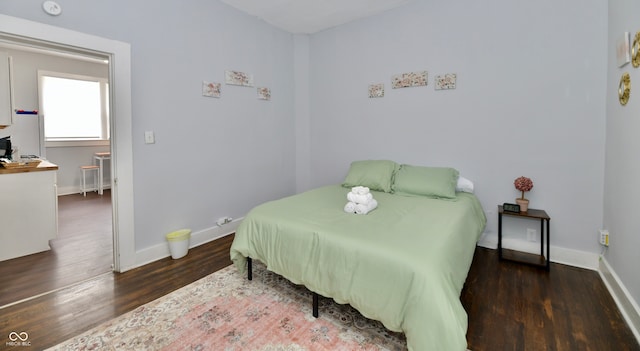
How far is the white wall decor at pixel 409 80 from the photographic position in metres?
3.29

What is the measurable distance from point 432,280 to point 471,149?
214 centimetres

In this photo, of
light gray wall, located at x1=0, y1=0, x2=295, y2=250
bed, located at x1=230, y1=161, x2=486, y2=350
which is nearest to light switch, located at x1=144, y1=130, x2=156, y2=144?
light gray wall, located at x1=0, y1=0, x2=295, y2=250

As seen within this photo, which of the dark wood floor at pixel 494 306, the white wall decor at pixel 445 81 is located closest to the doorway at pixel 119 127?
the dark wood floor at pixel 494 306

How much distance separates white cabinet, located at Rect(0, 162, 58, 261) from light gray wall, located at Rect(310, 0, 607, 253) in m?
3.45

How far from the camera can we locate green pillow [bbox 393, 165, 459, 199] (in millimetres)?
2814

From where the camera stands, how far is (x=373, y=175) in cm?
321

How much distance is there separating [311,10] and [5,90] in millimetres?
3227

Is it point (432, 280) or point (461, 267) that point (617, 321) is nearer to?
point (461, 267)

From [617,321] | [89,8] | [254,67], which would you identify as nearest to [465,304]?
[617,321]

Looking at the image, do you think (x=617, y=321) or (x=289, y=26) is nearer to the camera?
(x=617, y=321)

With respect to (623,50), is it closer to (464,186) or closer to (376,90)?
(464,186)

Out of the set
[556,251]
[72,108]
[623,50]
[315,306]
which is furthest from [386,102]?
[72,108]

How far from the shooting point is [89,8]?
227cm

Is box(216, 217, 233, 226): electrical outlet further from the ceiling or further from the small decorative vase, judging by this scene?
the small decorative vase
